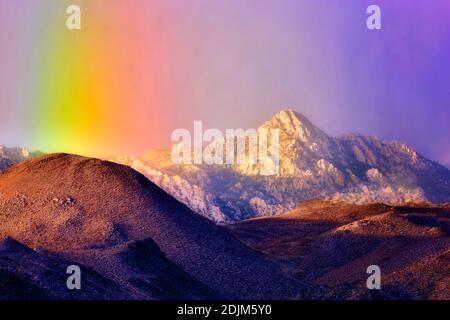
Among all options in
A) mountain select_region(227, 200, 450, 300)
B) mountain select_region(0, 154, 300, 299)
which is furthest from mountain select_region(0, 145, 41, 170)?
mountain select_region(0, 154, 300, 299)

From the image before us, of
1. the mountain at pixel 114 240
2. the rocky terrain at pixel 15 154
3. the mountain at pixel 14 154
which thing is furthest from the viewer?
the rocky terrain at pixel 15 154

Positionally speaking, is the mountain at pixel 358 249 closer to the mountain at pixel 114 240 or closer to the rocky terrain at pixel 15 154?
the mountain at pixel 114 240

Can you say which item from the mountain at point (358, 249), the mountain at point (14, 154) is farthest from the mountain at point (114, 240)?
the mountain at point (14, 154)

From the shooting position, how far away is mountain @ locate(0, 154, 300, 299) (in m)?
40.7

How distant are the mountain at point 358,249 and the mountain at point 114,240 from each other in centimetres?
719

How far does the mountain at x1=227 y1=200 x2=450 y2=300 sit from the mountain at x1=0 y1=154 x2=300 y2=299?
7.19m

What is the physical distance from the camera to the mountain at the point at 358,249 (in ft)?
153

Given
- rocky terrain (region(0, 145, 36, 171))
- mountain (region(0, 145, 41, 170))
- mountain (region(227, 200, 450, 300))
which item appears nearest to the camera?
mountain (region(227, 200, 450, 300))

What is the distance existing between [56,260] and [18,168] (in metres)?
26.3

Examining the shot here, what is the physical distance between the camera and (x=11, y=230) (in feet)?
177

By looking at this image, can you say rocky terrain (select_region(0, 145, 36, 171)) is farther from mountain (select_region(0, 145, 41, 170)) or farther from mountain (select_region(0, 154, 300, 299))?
mountain (select_region(0, 154, 300, 299))

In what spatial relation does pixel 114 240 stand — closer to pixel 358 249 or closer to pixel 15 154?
pixel 358 249

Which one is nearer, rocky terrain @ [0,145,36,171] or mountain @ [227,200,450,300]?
mountain @ [227,200,450,300]

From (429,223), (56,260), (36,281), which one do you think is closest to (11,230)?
(56,260)
